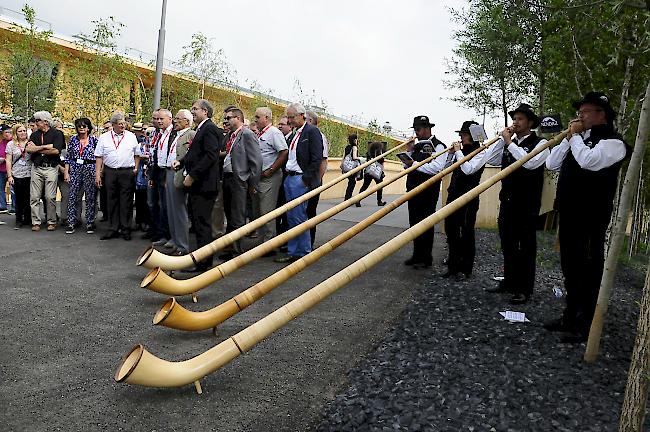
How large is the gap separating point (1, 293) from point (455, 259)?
480 cm

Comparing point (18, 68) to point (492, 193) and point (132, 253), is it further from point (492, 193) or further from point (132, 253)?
point (492, 193)

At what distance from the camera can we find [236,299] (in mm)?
3955

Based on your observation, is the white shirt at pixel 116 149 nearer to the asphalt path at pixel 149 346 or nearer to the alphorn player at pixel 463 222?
the asphalt path at pixel 149 346

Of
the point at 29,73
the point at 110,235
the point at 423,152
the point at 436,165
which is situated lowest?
the point at 110,235

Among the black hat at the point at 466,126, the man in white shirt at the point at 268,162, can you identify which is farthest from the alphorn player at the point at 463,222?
the man in white shirt at the point at 268,162

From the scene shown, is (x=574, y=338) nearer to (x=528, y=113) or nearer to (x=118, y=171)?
(x=528, y=113)

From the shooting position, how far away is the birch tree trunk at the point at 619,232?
3.26 metres

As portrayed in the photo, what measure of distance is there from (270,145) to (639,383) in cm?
579

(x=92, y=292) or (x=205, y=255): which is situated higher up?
(x=205, y=255)

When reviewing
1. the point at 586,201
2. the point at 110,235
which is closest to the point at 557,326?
the point at 586,201

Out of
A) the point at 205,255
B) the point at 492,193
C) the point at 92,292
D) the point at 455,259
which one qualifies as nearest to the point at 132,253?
the point at 92,292

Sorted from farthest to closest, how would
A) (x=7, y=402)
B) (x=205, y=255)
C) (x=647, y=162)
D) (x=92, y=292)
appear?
(x=647, y=162)
(x=92, y=292)
(x=205, y=255)
(x=7, y=402)

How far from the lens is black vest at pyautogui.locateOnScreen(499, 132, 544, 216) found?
16.8ft

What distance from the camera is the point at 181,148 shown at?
6641 millimetres
